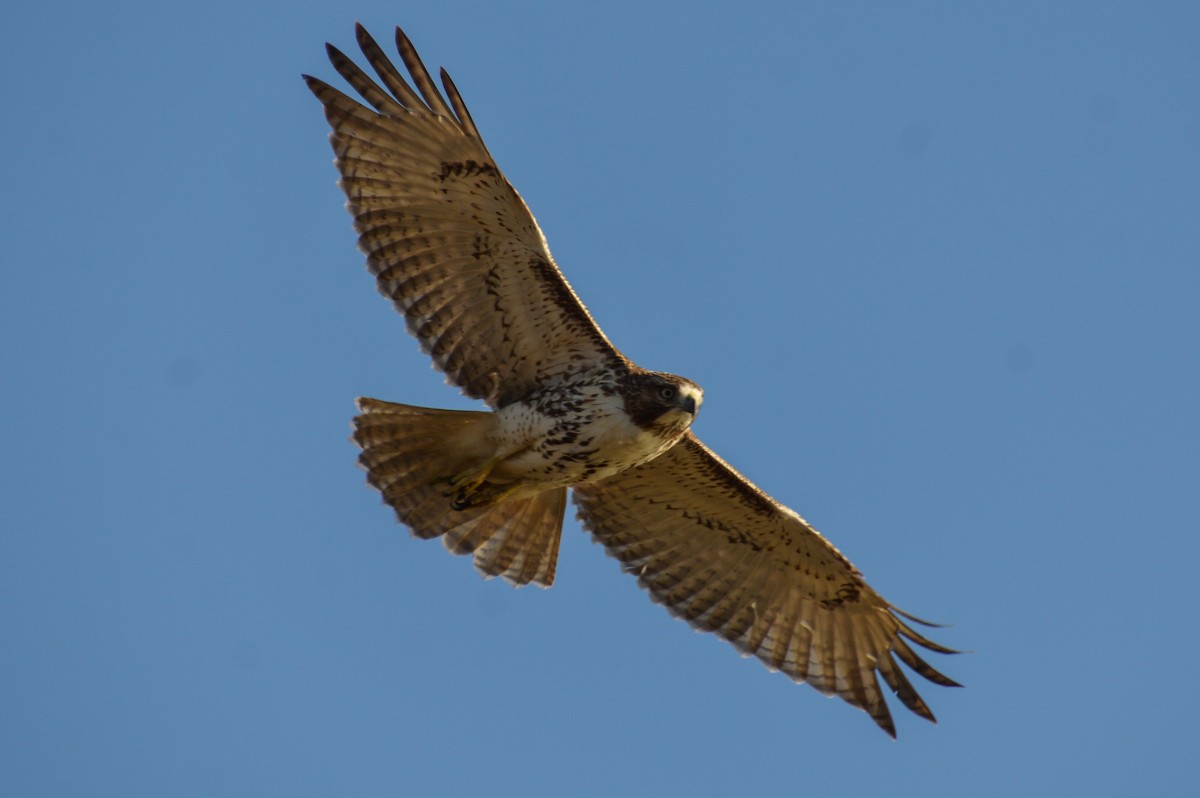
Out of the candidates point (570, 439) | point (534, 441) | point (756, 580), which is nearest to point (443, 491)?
point (534, 441)

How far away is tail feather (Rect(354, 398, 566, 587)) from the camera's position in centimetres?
1166

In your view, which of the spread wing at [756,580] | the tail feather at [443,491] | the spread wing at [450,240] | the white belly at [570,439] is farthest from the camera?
the spread wing at [756,580]

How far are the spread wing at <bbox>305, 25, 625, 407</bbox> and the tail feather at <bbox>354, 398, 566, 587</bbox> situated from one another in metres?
0.37

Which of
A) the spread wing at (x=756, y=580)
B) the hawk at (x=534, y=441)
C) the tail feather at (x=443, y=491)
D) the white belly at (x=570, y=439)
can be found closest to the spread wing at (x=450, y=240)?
the hawk at (x=534, y=441)

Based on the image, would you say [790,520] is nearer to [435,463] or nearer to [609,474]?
[609,474]

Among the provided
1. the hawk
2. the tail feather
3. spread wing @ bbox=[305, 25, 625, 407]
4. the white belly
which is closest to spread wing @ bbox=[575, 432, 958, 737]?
the hawk

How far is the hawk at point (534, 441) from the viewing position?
1099 centimetres

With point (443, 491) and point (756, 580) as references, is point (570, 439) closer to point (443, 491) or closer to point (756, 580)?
point (443, 491)

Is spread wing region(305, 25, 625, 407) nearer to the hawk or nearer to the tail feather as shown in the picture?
the hawk

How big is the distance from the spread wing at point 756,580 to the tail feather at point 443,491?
0.62 meters

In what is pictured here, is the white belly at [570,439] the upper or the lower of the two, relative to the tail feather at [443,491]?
upper

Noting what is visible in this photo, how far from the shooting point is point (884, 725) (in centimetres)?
1240

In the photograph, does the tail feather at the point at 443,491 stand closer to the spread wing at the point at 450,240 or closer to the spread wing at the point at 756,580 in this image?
the spread wing at the point at 450,240

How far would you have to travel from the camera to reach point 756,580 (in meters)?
12.8
